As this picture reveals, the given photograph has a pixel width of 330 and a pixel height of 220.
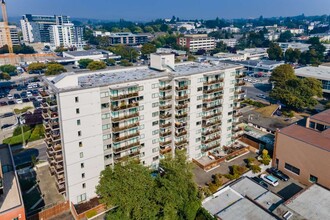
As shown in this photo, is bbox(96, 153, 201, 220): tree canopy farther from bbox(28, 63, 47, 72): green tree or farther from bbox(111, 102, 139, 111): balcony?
bbox(28, 63, 47, 72): green tree

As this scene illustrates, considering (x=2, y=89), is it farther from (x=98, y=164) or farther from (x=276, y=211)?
(x=276, y=211)

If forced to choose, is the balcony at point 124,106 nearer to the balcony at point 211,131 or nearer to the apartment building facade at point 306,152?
the balcony at point 211,131

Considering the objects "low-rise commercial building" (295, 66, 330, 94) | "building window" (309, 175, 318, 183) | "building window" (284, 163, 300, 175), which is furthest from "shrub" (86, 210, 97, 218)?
"low-rise commercial building" (295, 66, 330, 94)

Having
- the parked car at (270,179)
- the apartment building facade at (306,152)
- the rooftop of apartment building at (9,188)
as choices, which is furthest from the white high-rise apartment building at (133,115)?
the apartment building facade at (306,152)

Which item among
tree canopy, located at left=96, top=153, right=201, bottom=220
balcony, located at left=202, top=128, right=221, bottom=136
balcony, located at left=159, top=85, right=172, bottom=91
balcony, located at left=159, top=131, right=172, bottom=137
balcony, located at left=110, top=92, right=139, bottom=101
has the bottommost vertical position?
tree canopy, located at left=96, top=153, right=201, bottom=220

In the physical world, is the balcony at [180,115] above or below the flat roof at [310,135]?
above

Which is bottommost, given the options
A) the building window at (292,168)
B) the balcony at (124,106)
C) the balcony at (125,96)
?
the building window at (292,168)

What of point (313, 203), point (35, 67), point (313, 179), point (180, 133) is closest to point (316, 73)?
point (313, 179)
